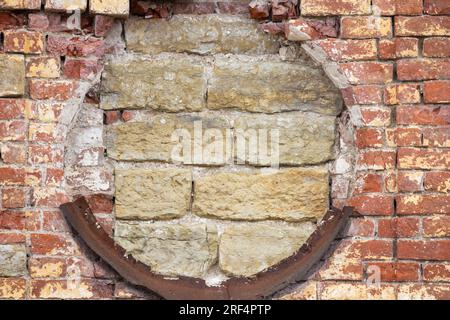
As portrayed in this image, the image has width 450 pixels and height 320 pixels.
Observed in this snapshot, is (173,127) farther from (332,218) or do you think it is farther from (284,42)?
(332,218)

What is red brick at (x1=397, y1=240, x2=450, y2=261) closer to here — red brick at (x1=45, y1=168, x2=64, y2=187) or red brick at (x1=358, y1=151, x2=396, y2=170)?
red brick at (x1=358, y1=151, x2=396, y2=170)

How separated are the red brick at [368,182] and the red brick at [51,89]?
4.09 feet

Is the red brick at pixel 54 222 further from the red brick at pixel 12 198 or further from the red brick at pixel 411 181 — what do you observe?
the red brick at pixel 411 181

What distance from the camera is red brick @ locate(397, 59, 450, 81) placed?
2.50 meters

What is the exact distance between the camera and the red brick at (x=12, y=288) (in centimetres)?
247

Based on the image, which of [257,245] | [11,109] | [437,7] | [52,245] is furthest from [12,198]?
[437,7]

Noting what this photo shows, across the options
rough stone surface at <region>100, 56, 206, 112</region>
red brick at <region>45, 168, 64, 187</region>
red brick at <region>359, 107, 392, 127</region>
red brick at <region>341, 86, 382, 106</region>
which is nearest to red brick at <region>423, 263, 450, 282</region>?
red brick at <region>359, 107, 392, 127</region>

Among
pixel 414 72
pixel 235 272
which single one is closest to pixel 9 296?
pixel 235 272

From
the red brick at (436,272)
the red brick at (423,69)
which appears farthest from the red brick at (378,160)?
the red brick at (436,272)

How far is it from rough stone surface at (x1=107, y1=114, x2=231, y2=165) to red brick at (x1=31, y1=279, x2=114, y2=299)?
55cm

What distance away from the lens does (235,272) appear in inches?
105

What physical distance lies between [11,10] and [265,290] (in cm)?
156

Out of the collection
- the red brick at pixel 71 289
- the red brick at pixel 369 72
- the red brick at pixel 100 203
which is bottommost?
the red brick at pixel 71 289

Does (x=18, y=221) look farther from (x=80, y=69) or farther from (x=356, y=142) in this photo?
(x=356, y=142)
